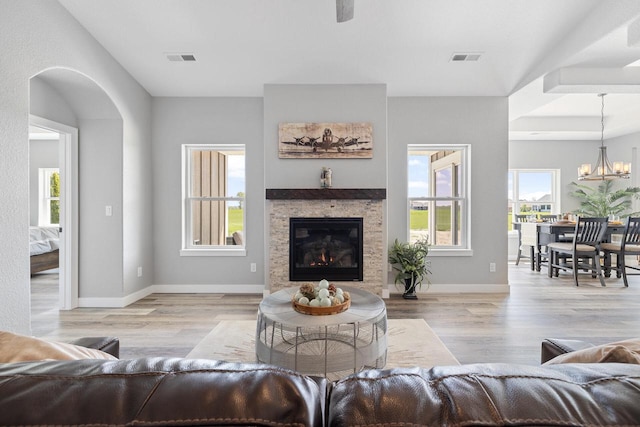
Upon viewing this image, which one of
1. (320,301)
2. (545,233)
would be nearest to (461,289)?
(545,233)

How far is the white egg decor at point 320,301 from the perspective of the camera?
2.29 meters

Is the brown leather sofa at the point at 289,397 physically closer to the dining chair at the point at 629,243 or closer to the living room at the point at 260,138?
the living room at the point at 260,138

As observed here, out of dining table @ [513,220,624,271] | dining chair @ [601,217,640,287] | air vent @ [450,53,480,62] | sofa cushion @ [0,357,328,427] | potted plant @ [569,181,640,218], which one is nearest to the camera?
sofa cushion @ [0,357,328,427]

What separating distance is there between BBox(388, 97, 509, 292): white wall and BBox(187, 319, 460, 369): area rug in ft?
5.25

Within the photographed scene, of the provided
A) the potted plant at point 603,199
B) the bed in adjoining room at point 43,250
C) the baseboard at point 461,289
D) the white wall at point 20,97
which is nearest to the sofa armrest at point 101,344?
the white wall at point 20,97

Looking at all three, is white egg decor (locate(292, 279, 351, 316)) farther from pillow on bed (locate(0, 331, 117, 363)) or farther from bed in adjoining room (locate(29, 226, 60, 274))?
bed in adjoining room (locate(29, 226, 60, 274))

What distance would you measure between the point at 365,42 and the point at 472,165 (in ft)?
7.54

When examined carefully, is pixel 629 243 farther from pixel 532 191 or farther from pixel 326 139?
pixel 326 139

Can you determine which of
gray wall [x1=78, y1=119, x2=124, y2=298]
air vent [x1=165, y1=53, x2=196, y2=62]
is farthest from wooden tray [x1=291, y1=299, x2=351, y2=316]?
air vent [x1=165, y1=53, x2=196, y2=62]

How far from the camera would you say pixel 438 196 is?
5043mm

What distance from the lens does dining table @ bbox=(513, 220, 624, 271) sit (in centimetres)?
568

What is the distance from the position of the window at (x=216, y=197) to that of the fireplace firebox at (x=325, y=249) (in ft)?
3.21

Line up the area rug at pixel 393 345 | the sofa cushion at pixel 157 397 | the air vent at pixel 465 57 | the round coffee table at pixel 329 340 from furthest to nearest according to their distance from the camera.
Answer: the air vent at pixel 465 57
the area rug at pixel 393 345
the round coffee table at pixel 329 340
the sofa cushion at pixel 157 397

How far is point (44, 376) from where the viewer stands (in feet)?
Answer: 1.85
